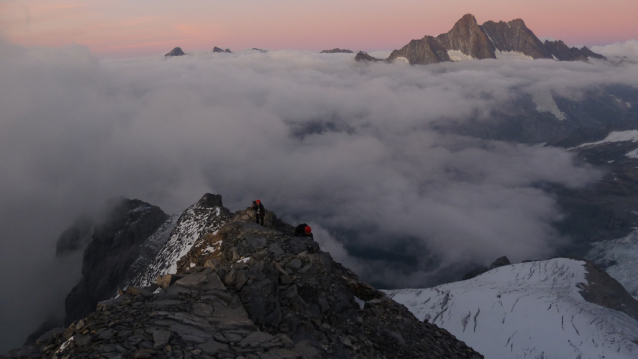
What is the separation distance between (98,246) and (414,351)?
168m

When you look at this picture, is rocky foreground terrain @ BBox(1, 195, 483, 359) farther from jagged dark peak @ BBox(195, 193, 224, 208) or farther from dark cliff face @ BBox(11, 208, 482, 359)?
jagged dark peak @ BBox(195, 193, 224, 208)

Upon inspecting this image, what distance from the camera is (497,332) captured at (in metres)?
106

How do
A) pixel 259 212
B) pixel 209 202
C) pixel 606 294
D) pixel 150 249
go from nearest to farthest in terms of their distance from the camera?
pixel 259 212
pixel 209 202
pixel 150 249
pixel 606 294

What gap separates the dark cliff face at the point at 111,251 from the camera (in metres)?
126

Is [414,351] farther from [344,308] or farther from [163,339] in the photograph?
[163,339]

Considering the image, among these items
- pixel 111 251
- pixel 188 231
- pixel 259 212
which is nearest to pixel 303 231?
pixel 259 212

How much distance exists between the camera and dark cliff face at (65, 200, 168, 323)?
125562 mm

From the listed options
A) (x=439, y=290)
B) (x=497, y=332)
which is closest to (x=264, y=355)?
(x=497, y=332)

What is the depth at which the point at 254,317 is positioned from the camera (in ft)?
55.5

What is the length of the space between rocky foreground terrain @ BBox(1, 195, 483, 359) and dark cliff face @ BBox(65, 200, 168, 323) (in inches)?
4500

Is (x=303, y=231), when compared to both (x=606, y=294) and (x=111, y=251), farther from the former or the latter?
(x=606, y=294)

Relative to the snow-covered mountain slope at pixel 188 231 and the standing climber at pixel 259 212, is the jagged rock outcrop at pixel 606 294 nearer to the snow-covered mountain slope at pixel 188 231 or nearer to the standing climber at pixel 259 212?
the snow-covered mountain slope at pixel 188 231

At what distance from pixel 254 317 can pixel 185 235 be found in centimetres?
5572

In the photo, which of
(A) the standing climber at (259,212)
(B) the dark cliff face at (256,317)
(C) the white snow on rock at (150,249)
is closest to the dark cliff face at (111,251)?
(C) the white snow on rock at (150,249)
